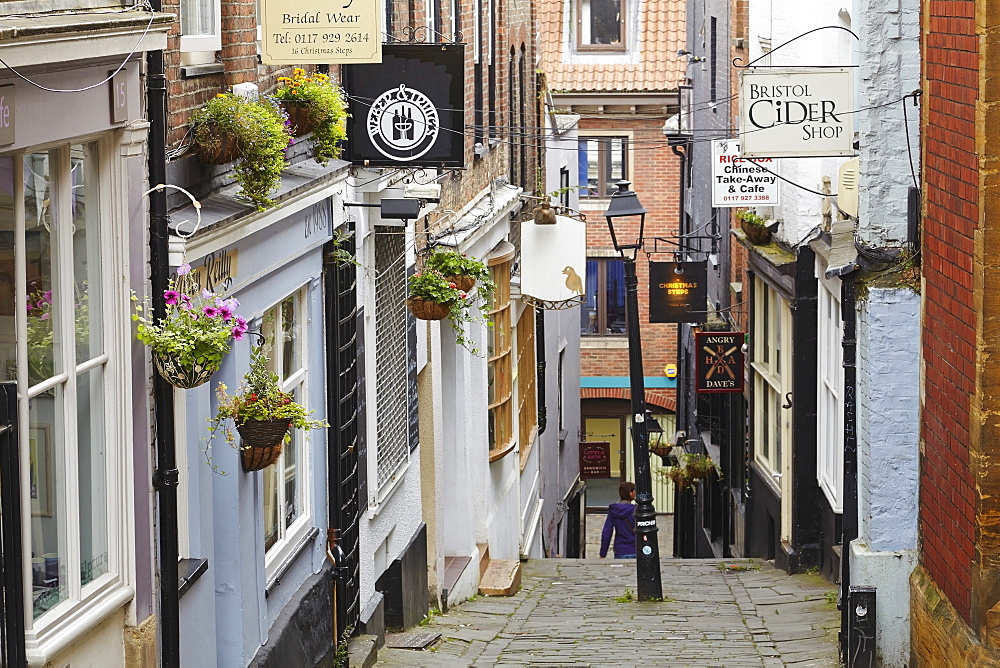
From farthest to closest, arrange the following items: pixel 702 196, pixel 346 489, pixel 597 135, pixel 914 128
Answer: pixel 597 135 < pixel 702 196 < pixel 346 489 < pixel 914 128

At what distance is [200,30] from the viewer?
23.6 feet

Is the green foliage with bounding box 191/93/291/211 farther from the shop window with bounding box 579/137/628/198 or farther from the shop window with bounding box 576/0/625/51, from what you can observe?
the shop window with bounding box 576/0/625/51

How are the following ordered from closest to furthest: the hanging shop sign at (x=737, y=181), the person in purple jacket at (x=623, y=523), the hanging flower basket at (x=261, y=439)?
the hanging flower basket at (x=261, y=439)
the hanging shop sign at (x=737, y=181)
the person in purple jacket at (x=623, y=523)

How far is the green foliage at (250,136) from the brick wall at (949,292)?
118 inches

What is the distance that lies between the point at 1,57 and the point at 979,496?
3738mm

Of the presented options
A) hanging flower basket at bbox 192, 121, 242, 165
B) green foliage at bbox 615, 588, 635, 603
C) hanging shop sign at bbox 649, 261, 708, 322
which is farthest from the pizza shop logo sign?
hanging shop sign at bbox 649, 261, 708, 322

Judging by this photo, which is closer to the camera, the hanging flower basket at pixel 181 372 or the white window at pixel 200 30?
the hanging flower basket at pixel 181 372

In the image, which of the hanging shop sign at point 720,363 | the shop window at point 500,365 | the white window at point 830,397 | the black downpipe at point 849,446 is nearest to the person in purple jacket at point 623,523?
the hanging shop sign at point 720,363

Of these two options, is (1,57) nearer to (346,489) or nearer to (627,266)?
(346,489)

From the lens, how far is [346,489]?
31.7 feet

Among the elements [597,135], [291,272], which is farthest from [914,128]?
[597,135]

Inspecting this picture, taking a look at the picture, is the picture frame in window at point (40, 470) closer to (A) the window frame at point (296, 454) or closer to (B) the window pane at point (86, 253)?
(B) the window pane at point (86, 253)

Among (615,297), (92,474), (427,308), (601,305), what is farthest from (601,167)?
(92,474)

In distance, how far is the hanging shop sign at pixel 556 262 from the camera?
1574 cm
